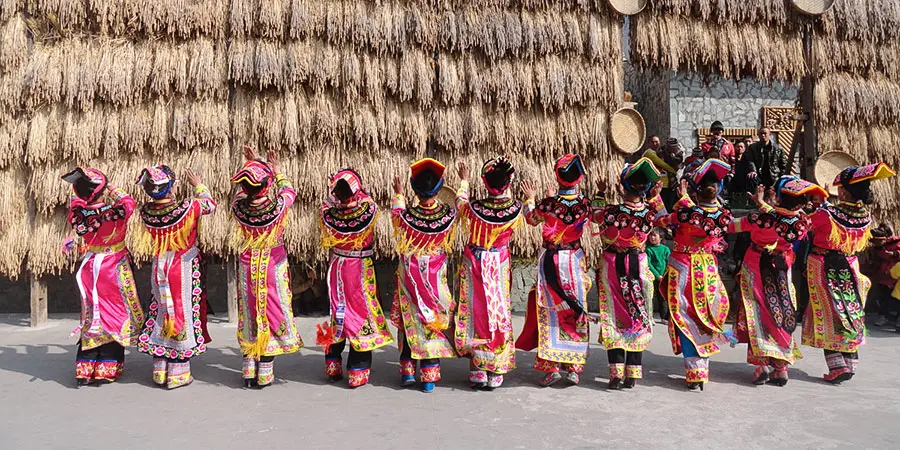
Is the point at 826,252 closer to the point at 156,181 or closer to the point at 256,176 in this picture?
the point at 256,176

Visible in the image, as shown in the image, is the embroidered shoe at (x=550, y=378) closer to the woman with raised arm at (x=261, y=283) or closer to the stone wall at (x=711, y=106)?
the woman with raised arm at (x=261, y=283)

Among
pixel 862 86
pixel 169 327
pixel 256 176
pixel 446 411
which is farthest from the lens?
pixel 862 86

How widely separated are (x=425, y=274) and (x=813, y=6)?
586 cm

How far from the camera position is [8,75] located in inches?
254

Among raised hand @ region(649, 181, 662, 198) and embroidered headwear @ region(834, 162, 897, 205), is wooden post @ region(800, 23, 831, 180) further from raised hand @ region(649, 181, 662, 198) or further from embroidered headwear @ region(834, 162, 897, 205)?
raised hand @ region(649, 181, 662, 198)

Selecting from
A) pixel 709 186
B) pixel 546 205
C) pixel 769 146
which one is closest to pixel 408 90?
pixel 546 205

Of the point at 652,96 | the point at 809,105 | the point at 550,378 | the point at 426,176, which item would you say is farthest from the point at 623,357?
the point at 652,96

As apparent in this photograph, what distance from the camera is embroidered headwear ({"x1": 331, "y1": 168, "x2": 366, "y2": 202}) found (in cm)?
417

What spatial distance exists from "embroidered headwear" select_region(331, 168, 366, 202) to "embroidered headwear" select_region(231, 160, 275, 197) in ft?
1.48

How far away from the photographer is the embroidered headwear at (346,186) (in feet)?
13.7

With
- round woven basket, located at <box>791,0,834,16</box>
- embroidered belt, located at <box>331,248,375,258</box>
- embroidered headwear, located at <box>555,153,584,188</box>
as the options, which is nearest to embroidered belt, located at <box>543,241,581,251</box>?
embroidered headwear, located at <box>555,153,584,188</box>

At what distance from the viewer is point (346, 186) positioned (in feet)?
13.8

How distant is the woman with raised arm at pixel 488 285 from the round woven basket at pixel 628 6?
363cm

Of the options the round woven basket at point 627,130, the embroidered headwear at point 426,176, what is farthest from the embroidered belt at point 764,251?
the round woven basket at point 627,130
